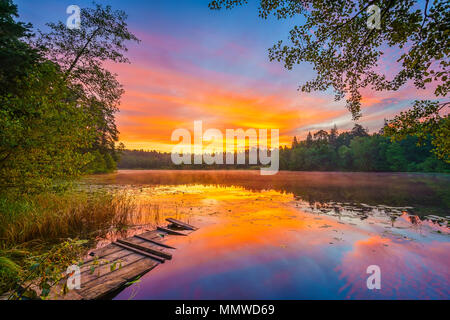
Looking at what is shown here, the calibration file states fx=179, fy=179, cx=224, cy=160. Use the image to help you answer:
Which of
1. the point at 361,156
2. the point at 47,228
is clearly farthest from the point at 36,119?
the point at 361,156

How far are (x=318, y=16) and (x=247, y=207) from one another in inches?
503

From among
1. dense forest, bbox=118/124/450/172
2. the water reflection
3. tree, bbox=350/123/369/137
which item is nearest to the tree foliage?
the water reflection

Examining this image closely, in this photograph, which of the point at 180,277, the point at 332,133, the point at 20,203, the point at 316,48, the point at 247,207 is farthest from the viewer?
the point at 332,133

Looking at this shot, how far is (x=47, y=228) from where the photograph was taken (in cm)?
802

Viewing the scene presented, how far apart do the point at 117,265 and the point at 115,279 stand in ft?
3.16

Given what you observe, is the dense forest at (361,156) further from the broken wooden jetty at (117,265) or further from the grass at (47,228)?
the broken wooden jetty at (117,265)

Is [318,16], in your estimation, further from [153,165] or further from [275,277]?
Answer: [153,165]

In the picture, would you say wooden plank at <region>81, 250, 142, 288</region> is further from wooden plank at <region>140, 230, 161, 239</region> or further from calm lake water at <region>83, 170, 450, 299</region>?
Result: wooden plank at <region>140, 230, 161, 239</region>

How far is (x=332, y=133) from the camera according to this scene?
395 feet

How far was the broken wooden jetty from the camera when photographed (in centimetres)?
434

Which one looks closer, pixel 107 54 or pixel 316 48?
pixel 316 48

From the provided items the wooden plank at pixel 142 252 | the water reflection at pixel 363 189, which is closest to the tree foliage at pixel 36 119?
the wooden plank at pixel 142 252

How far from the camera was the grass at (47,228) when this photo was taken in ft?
16.8

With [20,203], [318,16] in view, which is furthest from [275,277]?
[20,203]
